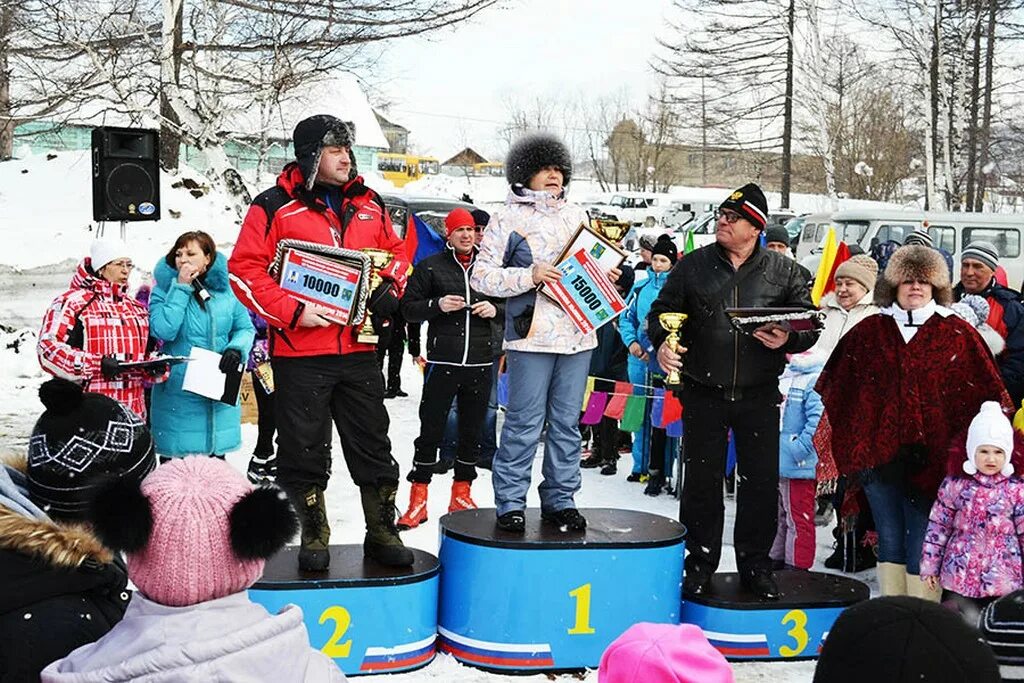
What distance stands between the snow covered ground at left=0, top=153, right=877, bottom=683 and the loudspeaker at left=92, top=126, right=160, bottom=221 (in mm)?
2116

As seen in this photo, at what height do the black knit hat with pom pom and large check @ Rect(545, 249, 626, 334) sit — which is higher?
large check @ Rect(545, 249, 626, 334)

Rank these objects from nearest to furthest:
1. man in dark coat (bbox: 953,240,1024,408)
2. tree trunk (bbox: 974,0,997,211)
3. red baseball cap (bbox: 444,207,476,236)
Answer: man in dark coat (bbox: 953,240,1024,408) < red baseball cap (bbox: 444,207,476,236) < tree trunk (bbox: 974,0,997,211)

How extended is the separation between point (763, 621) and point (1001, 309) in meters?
3.08

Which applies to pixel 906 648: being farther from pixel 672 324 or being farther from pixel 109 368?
pixel 109 368

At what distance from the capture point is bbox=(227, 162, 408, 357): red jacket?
4348mm

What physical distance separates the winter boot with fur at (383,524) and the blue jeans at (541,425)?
1.78ft

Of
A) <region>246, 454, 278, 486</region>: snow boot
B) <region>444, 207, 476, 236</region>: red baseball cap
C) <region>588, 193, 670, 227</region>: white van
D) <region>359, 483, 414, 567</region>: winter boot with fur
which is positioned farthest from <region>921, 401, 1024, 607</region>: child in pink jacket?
<region>588, 193, 670, 227</region>: white van

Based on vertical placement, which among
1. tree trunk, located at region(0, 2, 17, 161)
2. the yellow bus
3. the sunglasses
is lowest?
the sunglasses

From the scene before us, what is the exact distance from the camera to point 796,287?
497cm

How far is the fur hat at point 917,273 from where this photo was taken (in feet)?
16.4

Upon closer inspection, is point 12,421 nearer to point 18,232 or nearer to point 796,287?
point 796,287

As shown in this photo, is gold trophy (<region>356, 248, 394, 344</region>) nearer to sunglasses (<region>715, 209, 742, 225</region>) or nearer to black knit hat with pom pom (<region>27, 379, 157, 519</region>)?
sunglasses (<region>715, 209, 742, 225</region>)

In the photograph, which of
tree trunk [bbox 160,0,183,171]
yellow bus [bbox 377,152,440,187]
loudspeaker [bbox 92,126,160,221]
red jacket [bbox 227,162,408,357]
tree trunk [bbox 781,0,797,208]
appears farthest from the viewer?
yellow bus [bbox 377,152,440,187]

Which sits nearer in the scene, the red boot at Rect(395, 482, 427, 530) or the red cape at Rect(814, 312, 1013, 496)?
the red cape at Rect(814, 312, 1013, 496)
